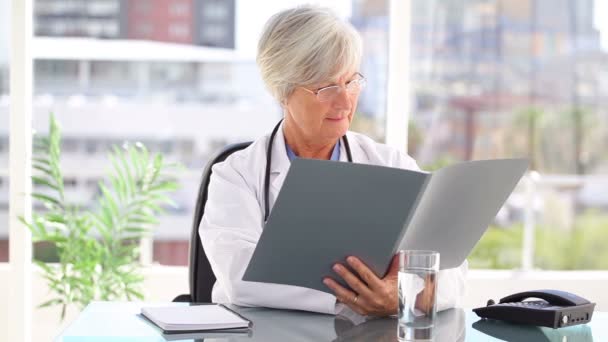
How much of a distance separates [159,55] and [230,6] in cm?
37

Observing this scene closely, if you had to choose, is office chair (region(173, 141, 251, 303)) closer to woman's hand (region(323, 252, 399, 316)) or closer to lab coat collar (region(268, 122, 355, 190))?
lab coat collar (region(268, 122, 355, 190))

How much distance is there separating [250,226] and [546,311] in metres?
0.65

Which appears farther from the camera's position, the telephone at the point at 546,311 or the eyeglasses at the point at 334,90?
the eyeglasses at the point at 334,90

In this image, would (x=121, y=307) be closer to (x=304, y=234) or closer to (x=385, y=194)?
(x=304, y=234)

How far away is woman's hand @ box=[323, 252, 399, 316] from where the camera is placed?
178 centimetres

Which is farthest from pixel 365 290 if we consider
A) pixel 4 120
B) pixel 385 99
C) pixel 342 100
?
pixel 4 120

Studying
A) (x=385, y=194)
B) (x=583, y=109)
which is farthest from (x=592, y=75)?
(x=385, y=194)

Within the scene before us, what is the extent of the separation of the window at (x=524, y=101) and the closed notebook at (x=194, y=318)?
2550 mm

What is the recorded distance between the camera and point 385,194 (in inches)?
66.0

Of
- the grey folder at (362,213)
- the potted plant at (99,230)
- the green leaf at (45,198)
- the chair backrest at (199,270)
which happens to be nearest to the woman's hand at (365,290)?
the grey folder at (362,213)

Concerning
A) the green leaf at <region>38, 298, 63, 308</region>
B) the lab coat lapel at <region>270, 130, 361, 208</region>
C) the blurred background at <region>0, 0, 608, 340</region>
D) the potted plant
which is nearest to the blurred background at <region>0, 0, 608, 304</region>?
the blurred background at <region>0, 0, 608, 340</region>

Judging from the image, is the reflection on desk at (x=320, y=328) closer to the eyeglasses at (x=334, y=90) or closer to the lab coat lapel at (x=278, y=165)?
the lab coat lapel at (x=278, y=165)

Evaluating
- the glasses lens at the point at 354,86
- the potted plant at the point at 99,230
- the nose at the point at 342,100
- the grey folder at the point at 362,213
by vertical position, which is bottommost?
the potted plant at the point at 99,230

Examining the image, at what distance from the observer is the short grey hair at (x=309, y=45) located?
2109 mm
